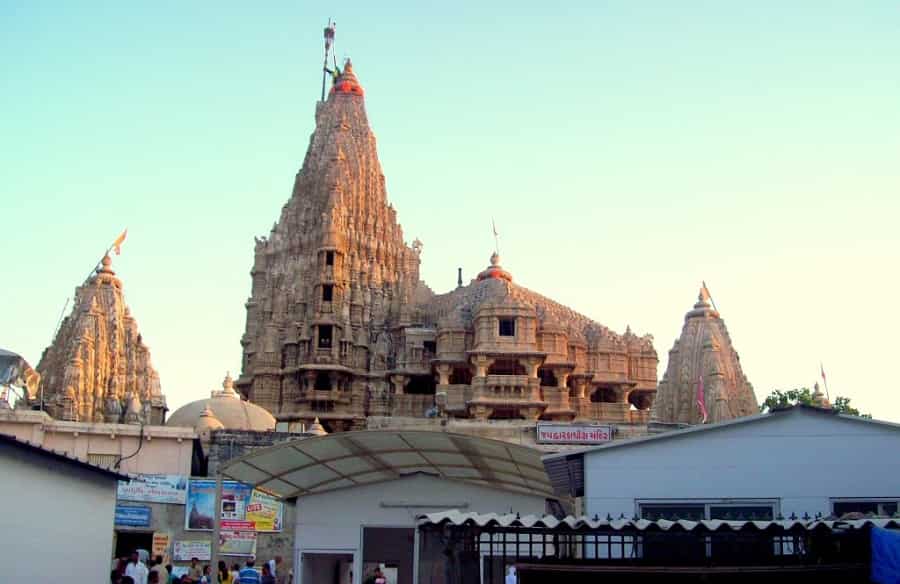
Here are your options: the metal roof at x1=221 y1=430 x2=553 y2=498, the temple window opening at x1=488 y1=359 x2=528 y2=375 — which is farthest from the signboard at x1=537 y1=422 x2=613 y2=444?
the temple window opening at x1=488 y1=359 x2=528 y2=375

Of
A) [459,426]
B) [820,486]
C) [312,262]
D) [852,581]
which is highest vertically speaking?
[312,262]

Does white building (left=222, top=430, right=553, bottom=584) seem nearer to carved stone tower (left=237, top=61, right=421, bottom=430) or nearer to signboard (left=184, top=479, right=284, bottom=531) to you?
signboard (left=184, top=479, right=284, bottom=531)

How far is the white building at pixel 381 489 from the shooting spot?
Answer: 61.2ft

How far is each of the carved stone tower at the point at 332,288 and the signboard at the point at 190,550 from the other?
22960mm

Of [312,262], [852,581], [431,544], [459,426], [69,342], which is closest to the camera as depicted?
[852,581]

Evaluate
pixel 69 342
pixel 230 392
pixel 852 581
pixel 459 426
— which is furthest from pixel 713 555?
pixel 69 342

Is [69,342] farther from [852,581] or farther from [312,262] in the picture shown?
[852,581]

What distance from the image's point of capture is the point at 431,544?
1828 cm

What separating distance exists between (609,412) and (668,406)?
336 cm

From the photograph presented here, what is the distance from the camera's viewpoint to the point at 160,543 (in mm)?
34688

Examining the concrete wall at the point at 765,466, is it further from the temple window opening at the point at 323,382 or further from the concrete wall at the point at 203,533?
the temple window opening at the point at 323,382

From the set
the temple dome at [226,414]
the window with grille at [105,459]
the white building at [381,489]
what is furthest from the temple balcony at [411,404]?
the white building at [381,489]

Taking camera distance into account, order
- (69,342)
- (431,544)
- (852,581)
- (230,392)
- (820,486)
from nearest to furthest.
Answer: (852,581), (820,486), (431,544), (230,392), (69,342)

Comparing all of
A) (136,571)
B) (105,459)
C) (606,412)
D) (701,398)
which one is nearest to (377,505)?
(136,571)
